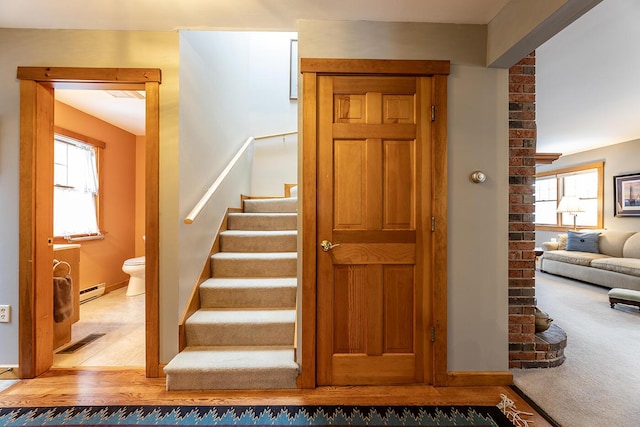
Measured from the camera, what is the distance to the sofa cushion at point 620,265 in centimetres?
421

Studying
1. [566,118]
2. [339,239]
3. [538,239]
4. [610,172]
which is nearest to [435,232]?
[339,239]

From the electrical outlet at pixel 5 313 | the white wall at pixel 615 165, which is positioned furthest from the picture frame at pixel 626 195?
the electrical outlet at pixel 5 313

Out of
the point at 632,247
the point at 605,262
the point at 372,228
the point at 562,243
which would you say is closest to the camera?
the point at 372,228

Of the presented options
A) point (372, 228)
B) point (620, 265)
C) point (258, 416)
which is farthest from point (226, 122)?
point (620, 265)

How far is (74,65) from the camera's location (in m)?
2.08

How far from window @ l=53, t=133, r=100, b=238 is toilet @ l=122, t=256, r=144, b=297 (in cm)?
75

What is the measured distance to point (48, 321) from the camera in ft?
7.13

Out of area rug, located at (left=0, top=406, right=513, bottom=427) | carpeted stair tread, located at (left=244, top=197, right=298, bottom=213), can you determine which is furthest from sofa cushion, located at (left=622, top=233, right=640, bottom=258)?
carpeted stair tread, located at (left=244, top=197, right=298, bottom=213)

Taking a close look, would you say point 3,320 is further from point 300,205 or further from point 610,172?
point 610,172

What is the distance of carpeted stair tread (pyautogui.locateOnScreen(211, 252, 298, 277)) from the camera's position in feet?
8.67

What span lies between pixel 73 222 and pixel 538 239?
956cm

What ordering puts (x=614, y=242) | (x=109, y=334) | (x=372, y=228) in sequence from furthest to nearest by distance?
(x=614, y=242) < (x=109, y=334) < (x=372, y=228)

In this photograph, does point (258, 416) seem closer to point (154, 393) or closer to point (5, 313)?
point (154, 393)

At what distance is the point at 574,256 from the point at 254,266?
229 inches
